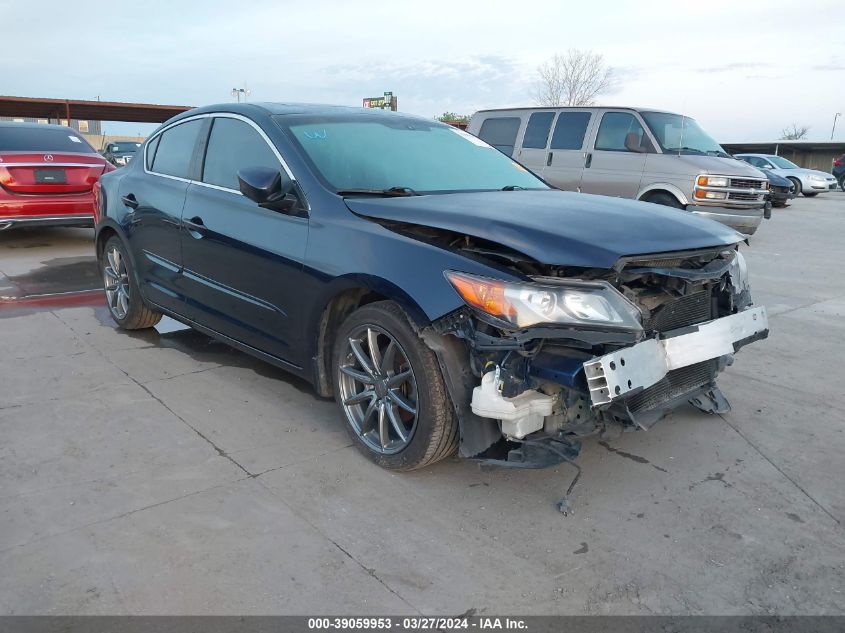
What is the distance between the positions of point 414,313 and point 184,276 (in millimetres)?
2136

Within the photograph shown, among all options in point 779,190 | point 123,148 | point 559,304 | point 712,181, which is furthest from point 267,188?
point 123,148

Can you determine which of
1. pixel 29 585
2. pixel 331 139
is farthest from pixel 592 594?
pixel 331 139

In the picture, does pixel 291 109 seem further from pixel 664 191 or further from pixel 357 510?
pixel 664 191

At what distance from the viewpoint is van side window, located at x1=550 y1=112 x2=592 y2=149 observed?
10820 millimetres

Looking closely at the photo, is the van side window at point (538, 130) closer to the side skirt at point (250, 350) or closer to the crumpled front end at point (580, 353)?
the side skirt at point (250, 350)

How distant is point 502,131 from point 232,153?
26.3 ft

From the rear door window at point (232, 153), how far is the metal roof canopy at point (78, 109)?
2226 centimetres

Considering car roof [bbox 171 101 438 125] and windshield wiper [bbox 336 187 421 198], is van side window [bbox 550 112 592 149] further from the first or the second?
windshield wiper [bbox 336 187 421 198]

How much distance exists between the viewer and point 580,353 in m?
2.87

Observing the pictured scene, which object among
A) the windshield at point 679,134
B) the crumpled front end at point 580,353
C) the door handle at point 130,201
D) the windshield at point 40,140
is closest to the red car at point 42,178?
the windshield at point 40,140

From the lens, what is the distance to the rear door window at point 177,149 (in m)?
4.75

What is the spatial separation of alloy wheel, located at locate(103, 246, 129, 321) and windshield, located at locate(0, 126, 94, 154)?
14.7 feet

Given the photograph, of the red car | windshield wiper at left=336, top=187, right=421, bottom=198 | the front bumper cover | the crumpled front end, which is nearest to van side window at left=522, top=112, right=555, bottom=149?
the red car

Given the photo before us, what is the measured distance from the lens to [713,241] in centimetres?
337
